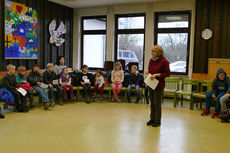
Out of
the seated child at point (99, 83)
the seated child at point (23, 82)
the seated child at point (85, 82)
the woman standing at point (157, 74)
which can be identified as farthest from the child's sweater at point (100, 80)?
the woman standing at point (157, 74)

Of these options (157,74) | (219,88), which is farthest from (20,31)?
(219,88)

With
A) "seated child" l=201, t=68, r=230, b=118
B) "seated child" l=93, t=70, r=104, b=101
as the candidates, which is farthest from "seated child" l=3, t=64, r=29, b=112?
"seated child" l=201, t=68, r=230, b=118

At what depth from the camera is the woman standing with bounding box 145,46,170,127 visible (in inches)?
166

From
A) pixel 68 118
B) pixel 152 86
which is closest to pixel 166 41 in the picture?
pixel 152 86

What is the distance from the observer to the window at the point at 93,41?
8883mm

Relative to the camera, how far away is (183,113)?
561 centimetres

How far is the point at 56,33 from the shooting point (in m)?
8.18

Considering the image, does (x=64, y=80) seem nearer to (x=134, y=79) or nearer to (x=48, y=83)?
(x=48, y=83)

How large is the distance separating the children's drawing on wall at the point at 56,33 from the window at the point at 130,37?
6.46 ft

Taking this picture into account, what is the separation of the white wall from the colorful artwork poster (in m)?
2.07

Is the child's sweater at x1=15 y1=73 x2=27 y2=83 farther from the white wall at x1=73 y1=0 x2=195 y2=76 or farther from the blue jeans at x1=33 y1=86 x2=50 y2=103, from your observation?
the white wall at x1=73 y1=0 x2=195 y2=76

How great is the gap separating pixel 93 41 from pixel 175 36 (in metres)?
3.17

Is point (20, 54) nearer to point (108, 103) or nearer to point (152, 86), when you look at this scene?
point (108, 103)

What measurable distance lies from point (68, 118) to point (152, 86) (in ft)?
6.19
